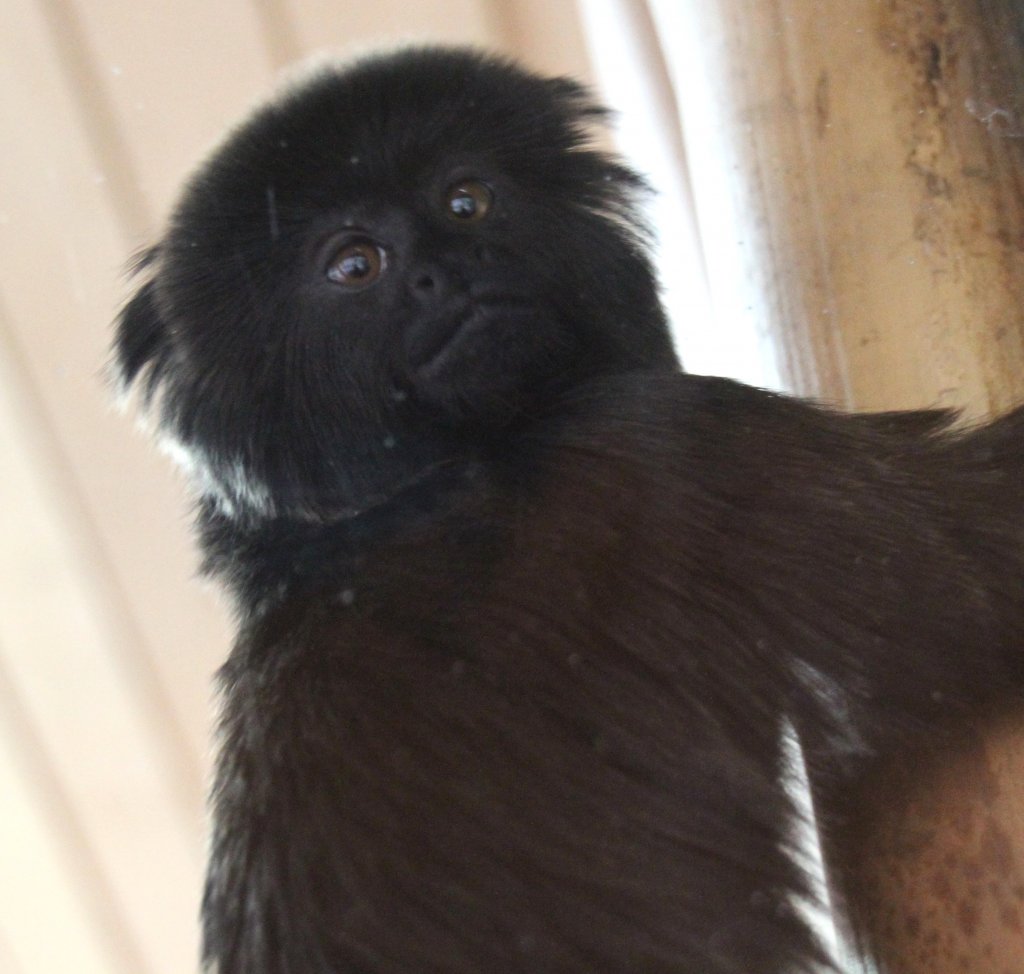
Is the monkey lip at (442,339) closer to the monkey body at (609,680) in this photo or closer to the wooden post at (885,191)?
the monkey body at (609,680)

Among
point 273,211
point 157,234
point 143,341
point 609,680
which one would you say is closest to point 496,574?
point 609,680

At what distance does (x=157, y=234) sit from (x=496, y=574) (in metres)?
0.90

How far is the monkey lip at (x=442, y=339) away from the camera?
1.53 meters

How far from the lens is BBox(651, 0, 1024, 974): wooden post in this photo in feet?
4.80

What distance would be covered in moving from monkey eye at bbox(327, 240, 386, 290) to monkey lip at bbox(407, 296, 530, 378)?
10cm

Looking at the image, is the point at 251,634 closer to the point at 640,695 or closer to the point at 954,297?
the point at 640,695

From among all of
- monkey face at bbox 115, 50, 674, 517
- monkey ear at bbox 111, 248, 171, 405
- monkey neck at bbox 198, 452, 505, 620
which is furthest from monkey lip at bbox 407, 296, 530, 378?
monkey ear at bbox 111, 248, 171, 405

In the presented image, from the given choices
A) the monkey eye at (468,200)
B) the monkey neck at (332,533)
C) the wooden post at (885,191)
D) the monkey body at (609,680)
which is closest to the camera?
the monkey body at (609,680)

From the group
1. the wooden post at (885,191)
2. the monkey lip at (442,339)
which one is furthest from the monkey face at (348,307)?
the wooden post at (885,191)

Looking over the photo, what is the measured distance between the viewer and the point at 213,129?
2139 millimetres

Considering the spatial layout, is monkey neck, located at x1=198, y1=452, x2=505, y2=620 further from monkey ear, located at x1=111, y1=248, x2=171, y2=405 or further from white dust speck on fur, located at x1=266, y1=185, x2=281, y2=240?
white dust speck on fur, located at x1=266, y1=185, x2=281, y2=240

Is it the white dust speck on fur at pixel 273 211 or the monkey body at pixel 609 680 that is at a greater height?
the white dust speck on fur at pixel 273 211

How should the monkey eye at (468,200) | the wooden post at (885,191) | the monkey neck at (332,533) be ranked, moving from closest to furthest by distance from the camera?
→ 1. the monkey neck at (332,533)
2. the wooden post at (885,191)
3. the monkey eye at (468,200)

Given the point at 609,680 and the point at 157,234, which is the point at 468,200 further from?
the point at 609,680
